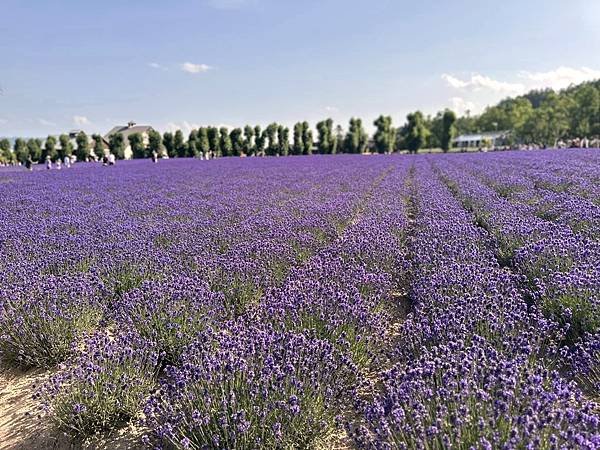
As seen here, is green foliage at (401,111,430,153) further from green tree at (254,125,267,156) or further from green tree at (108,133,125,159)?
green tree at (108,133,125,159)

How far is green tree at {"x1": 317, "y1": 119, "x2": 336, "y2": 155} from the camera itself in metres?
59.5

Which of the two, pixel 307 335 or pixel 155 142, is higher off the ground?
pixel 155 142

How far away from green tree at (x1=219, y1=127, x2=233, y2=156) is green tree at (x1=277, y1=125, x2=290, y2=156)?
21.4ft

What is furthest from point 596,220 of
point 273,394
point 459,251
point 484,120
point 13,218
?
point 484,120

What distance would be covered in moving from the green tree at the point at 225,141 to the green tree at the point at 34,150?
19701mm

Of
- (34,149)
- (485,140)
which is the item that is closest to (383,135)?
(485,140)

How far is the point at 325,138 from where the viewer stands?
195 feet

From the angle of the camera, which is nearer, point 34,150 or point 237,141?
point 34,150

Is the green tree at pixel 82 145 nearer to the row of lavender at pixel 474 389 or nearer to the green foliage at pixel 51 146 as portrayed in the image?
the green foliage at pixel 51 146

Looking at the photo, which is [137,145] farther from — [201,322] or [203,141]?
[201,322]

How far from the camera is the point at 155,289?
12.8 ft

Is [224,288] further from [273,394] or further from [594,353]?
[594,353]

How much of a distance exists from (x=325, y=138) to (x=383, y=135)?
28.7 ft

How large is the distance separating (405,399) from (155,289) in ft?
8.31
